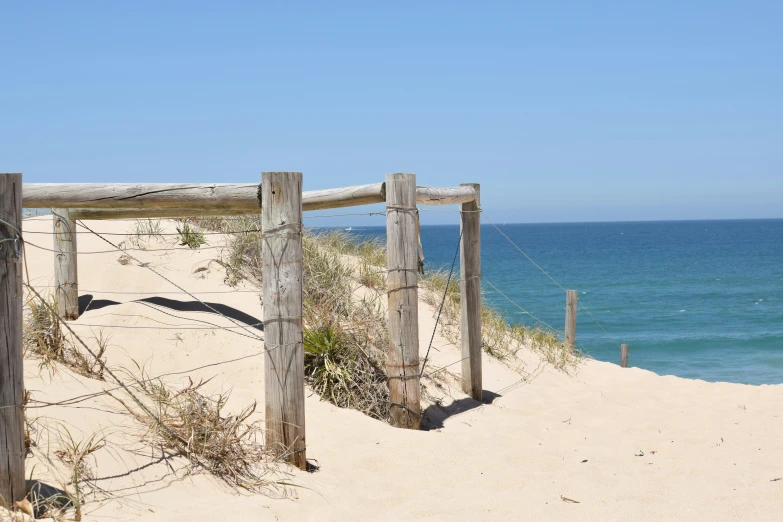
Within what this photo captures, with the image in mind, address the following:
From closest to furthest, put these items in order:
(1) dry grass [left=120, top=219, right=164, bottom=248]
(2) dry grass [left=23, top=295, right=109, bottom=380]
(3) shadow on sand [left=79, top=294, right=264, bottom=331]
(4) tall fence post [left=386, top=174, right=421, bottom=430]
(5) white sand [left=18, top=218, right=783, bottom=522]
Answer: (5) white sand [left=18, top=218, right=783, bottom=522]
(2) dry grass [left=23, top=295, right=109, bottom=380]
(4) tall fence post [left=386, top=174, right=421, bottom=430]
(3) shadow on sand [left=79, top=294, right=264, bottom=331]
(1) dry grass [left=120, top=219, right=164, bottom=248]

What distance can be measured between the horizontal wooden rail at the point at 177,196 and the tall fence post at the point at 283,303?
0.23 metres

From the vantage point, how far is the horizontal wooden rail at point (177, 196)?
4887mm

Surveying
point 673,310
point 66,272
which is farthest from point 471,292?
point 673,310

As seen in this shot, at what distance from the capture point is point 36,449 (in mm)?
3986

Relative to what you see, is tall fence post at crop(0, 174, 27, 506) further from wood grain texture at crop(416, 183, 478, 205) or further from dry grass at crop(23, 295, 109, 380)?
wood grain texture at crop(416, 183, 478, 205)

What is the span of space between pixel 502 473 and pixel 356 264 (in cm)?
598

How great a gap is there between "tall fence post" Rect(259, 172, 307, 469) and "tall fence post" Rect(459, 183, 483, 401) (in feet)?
10.1

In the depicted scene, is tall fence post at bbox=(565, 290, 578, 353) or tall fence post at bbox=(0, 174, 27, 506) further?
tall fence post at bbox=(565, 290, 578, 353)

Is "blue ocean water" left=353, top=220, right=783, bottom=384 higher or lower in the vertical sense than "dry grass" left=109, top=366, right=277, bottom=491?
lower

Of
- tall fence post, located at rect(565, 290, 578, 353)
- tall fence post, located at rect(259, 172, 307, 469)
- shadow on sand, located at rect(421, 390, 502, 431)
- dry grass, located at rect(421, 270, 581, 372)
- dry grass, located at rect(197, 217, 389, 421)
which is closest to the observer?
tall fence post, located at rect(259, 172, 307, 469)

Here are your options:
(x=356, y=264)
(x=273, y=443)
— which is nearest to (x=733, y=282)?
(x=356, y=264)

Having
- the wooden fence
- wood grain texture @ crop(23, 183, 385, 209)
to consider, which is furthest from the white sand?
wood grain texture @ crop(23, 183, 385, 209)

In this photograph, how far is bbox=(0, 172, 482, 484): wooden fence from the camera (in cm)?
347

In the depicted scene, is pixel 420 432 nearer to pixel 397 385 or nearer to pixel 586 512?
pixel 397 385
